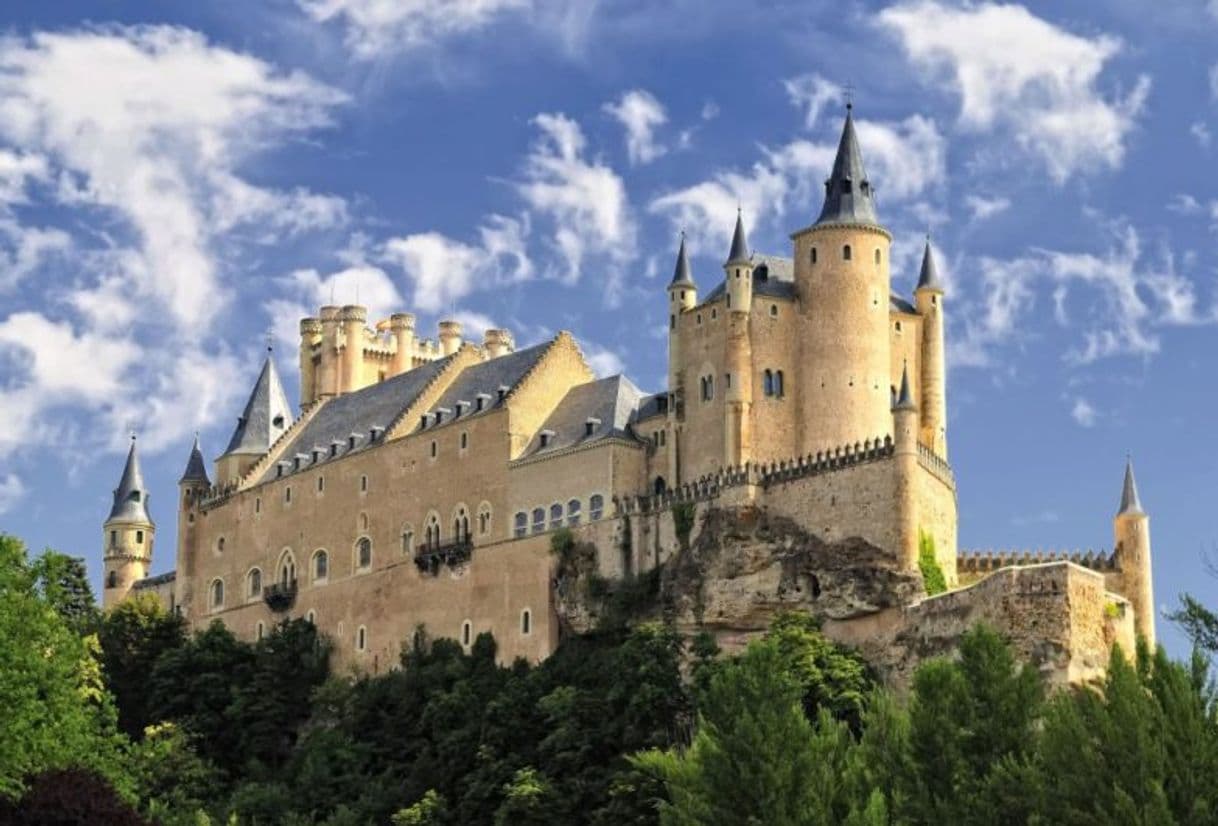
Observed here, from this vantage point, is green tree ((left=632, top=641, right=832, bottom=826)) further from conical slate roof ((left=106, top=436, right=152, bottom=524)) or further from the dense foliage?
conical slate roof ((left=106, top=436, right=152, bottom=524))

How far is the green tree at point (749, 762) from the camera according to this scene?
68500 mm

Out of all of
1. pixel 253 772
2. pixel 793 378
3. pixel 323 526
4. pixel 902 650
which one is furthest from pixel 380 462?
pixel 902 650

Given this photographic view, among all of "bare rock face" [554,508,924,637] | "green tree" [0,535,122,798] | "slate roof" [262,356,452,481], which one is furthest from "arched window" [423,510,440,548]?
"green tree" [0,535,122,798]

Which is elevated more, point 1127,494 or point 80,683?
point 1127,494

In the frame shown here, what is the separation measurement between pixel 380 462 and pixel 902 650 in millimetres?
32285

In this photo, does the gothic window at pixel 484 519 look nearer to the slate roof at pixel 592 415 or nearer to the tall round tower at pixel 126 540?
the slate roof at pixel 592 415

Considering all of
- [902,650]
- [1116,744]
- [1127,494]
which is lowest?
[1116,744]

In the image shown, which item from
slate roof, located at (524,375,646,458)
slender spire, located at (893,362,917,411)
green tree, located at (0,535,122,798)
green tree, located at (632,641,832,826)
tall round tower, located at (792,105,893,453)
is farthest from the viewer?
slate roof, located at (524,375,646,458)

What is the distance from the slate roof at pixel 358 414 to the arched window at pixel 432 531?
6.97 m

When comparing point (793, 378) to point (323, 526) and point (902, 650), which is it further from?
point (323, 526)

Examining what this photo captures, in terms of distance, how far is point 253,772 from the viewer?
107000 mm

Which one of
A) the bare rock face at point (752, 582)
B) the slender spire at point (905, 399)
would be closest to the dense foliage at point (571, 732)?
the bare rock face at point (752, 582)

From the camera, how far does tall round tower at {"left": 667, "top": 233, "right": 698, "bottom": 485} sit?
Answer: 98688 millimetres

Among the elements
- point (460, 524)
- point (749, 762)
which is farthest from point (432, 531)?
point (749, 762)
